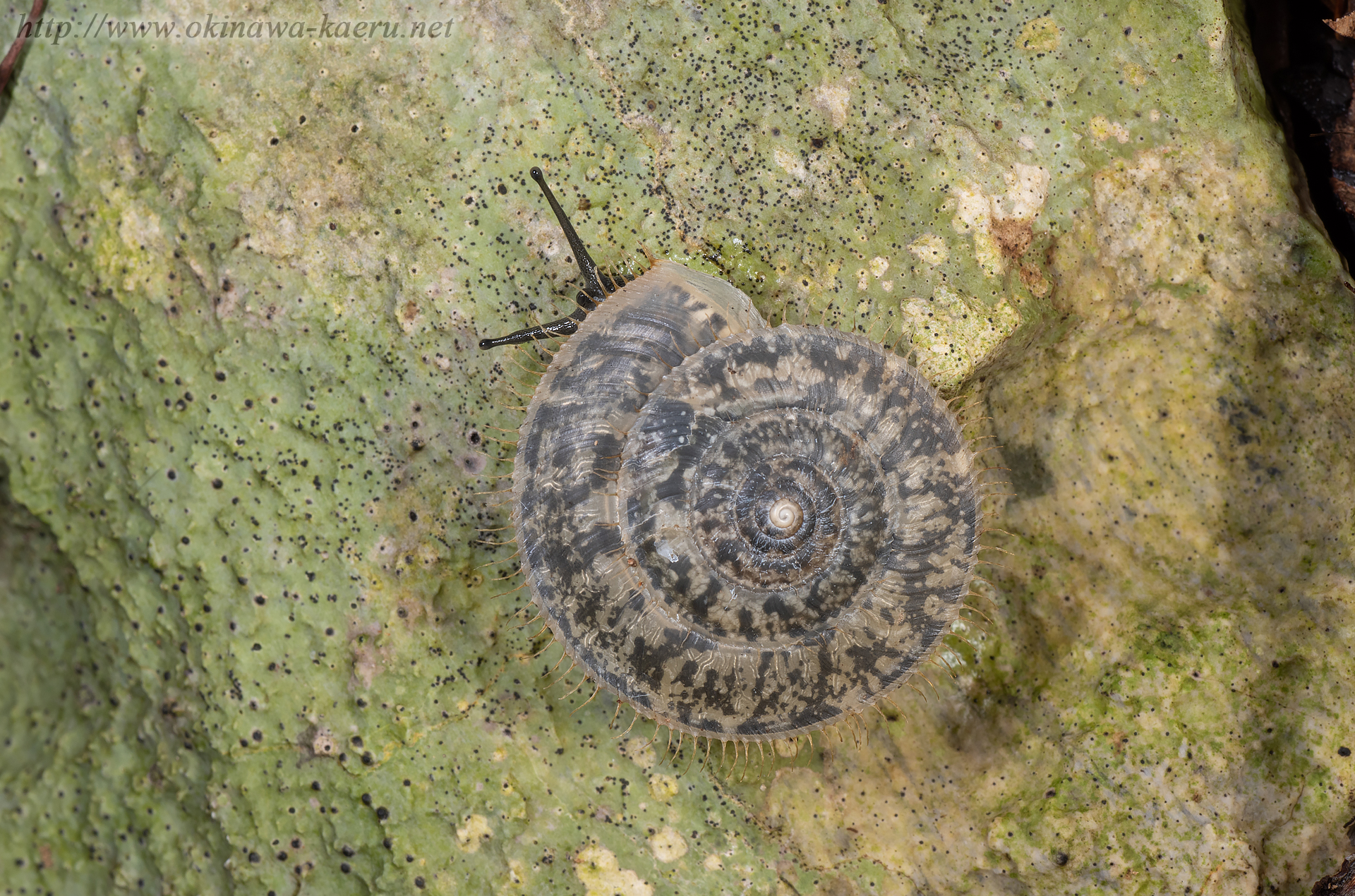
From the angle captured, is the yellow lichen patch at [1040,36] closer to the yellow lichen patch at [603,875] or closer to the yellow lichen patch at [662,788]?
the yellow lichen patch at [662,788]

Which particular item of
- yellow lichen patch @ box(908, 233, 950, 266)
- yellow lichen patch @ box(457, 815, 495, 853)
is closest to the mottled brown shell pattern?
yellow lichen patch @ box(908, 233, 950, 266)

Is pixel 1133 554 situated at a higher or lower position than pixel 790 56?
lower

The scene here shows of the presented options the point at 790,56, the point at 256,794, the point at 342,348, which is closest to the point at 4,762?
the point at 256,794

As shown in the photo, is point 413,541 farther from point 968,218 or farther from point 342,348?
point 968,218

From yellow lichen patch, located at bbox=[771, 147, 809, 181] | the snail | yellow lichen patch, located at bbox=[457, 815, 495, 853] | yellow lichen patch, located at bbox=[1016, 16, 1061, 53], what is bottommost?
yellow lichen patch, located at bbox=[457, 815, 495, 853]

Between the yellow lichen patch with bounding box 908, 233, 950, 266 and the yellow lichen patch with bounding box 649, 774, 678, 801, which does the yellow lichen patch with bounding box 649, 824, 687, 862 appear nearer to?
the yellow lichen patch with bounding box 649, 774, 678, 801
